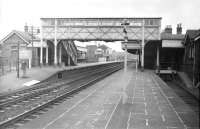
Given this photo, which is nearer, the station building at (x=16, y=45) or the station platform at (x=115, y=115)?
the station platform at (x=115, y=115)

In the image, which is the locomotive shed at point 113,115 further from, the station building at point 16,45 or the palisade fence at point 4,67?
the station building at point 16,45

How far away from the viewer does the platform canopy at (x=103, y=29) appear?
168 feet

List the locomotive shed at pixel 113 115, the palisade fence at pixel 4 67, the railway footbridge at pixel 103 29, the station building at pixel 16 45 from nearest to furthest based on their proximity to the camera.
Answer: the locomotive shed at pixel 113 115, the palisade fence at pixel 4 67, the railway footbridge at pixel 103 29, the station building at pixel 16 45

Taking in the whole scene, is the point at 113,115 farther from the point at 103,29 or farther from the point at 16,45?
the point at 16,45

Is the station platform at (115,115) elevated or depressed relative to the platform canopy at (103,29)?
depressed

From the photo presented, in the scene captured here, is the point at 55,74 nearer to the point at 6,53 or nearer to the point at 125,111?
the point at 6,53

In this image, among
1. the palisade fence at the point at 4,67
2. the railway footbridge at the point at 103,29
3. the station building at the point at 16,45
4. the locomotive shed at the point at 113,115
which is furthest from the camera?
the station building at the point at 16,45

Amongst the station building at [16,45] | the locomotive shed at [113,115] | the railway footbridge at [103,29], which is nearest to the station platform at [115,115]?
the locomotive shed at [113,115]

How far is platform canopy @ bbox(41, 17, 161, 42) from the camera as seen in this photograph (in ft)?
168

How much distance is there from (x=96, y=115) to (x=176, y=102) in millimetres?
7141

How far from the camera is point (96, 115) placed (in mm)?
15125

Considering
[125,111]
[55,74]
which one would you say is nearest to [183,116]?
[125,111]

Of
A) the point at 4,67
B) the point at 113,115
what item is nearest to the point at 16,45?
the point at 4,67

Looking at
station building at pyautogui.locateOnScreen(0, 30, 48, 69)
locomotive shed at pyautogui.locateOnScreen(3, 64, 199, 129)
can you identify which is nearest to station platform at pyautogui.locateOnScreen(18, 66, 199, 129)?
locomotive shed at pyautogui.locateOnScreen(3, 64, 199, 129)
